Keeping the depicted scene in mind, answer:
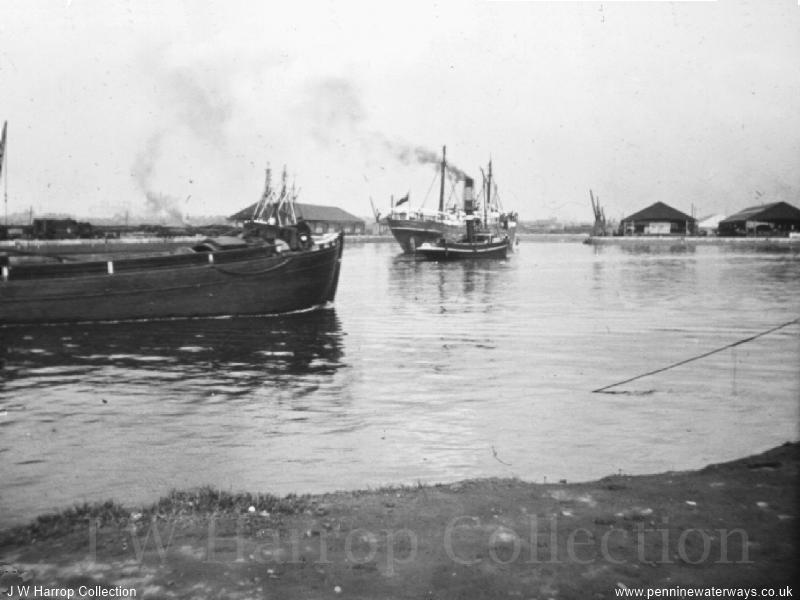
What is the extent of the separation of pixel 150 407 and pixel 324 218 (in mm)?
101782

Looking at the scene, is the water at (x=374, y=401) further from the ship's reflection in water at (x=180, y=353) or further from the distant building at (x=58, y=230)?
the distant building at (x=58, y=230)

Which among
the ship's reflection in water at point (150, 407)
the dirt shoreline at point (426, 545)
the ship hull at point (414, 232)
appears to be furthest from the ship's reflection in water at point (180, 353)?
the ship hull at point (414, 232)

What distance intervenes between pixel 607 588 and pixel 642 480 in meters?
2.39

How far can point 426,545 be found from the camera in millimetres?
4773

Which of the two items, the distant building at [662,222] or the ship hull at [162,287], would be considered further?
the distant building at [662,222]

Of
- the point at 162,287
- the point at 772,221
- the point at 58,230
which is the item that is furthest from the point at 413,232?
the point at 772,221

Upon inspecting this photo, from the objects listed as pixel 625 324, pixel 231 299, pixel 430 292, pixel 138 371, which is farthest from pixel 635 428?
pixel 430 292

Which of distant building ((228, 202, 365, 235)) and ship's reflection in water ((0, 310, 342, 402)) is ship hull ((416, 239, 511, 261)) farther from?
ship's reflection in water ((0, 310, 342, 402))

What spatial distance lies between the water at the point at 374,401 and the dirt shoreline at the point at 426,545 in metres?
2.35

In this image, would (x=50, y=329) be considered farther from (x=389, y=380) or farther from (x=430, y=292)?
(x=430, y=292)

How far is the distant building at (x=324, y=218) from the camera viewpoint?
101 m

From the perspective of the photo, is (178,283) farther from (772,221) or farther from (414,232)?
(772,221)

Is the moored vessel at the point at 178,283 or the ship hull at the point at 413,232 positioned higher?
the ship hull at the point at 413,232

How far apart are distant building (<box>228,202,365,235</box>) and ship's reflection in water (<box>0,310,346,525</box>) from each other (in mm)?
75692
